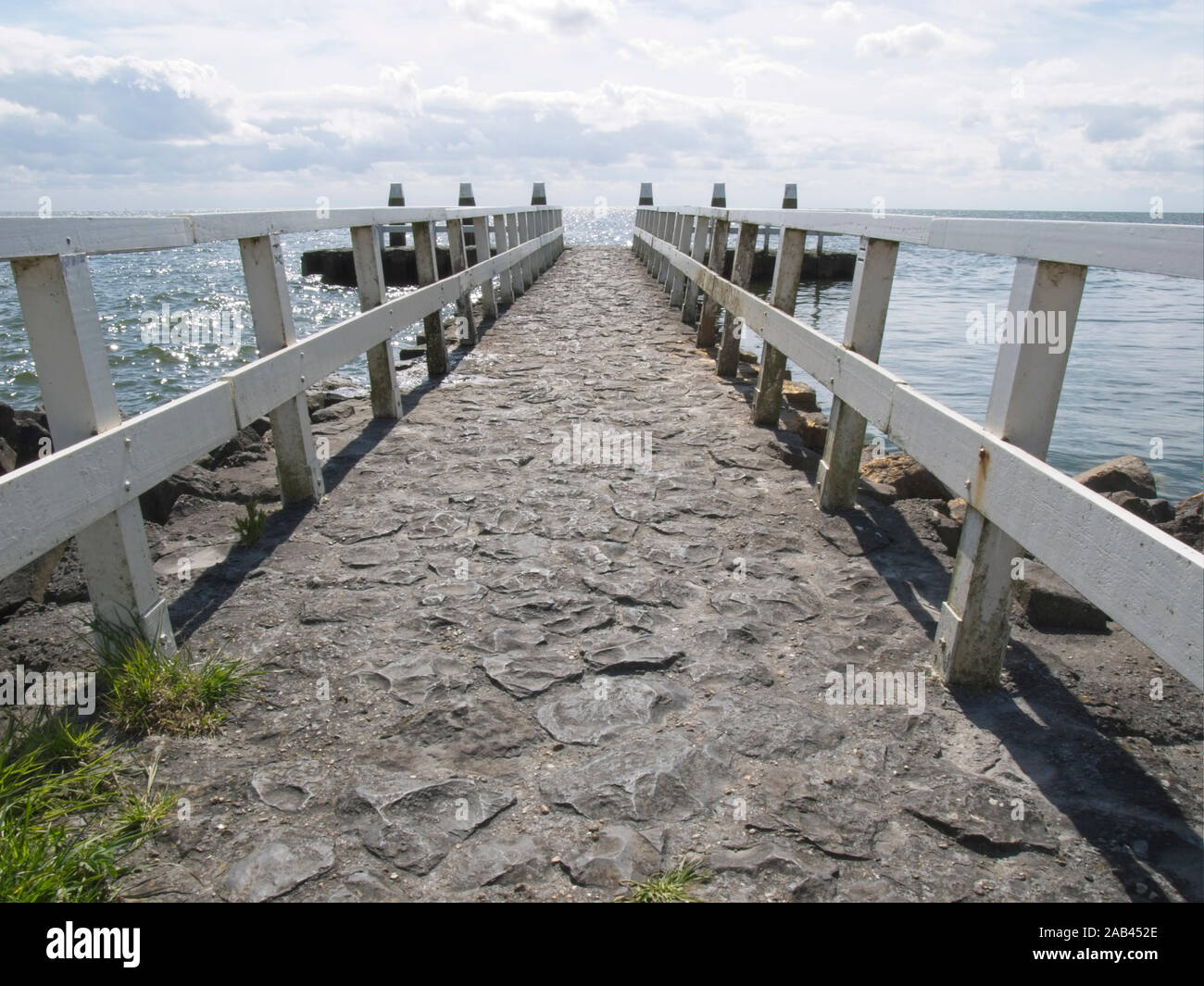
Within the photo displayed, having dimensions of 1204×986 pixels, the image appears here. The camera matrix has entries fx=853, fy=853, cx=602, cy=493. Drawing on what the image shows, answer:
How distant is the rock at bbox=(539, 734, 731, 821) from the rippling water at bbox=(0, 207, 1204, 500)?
→ 2.85m

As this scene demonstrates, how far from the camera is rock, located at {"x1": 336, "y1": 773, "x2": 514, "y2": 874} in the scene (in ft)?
7.41

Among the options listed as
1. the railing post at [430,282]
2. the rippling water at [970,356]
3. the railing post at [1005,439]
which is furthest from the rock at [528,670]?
the railing post at [430,282]

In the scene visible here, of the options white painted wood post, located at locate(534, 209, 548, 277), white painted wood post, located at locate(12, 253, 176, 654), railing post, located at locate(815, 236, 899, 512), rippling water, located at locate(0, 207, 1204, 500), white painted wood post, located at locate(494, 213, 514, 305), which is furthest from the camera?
white painted wood post, located at locate(534, 209, 548, 277)

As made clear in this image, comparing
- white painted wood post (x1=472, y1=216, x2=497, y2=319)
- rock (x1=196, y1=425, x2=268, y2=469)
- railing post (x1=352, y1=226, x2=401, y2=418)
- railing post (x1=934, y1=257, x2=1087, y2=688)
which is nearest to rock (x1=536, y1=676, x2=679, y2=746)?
railing post (x1=934, y1=257, x2=1087, y2=688)

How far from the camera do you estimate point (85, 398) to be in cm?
276

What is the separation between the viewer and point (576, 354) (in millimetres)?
9422

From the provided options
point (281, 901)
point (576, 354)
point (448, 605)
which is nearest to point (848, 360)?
point (448, 605)

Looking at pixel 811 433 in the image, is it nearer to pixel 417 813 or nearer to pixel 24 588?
pixel 417 813

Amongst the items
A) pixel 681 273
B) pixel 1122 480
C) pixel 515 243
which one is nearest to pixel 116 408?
pixel 1122 480

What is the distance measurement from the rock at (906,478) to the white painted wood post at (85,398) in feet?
15.9

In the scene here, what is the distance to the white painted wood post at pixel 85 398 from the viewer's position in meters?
2.62

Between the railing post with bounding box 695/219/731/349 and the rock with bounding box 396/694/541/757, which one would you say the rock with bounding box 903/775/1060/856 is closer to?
the rock with bounding box 396/694/541/757
